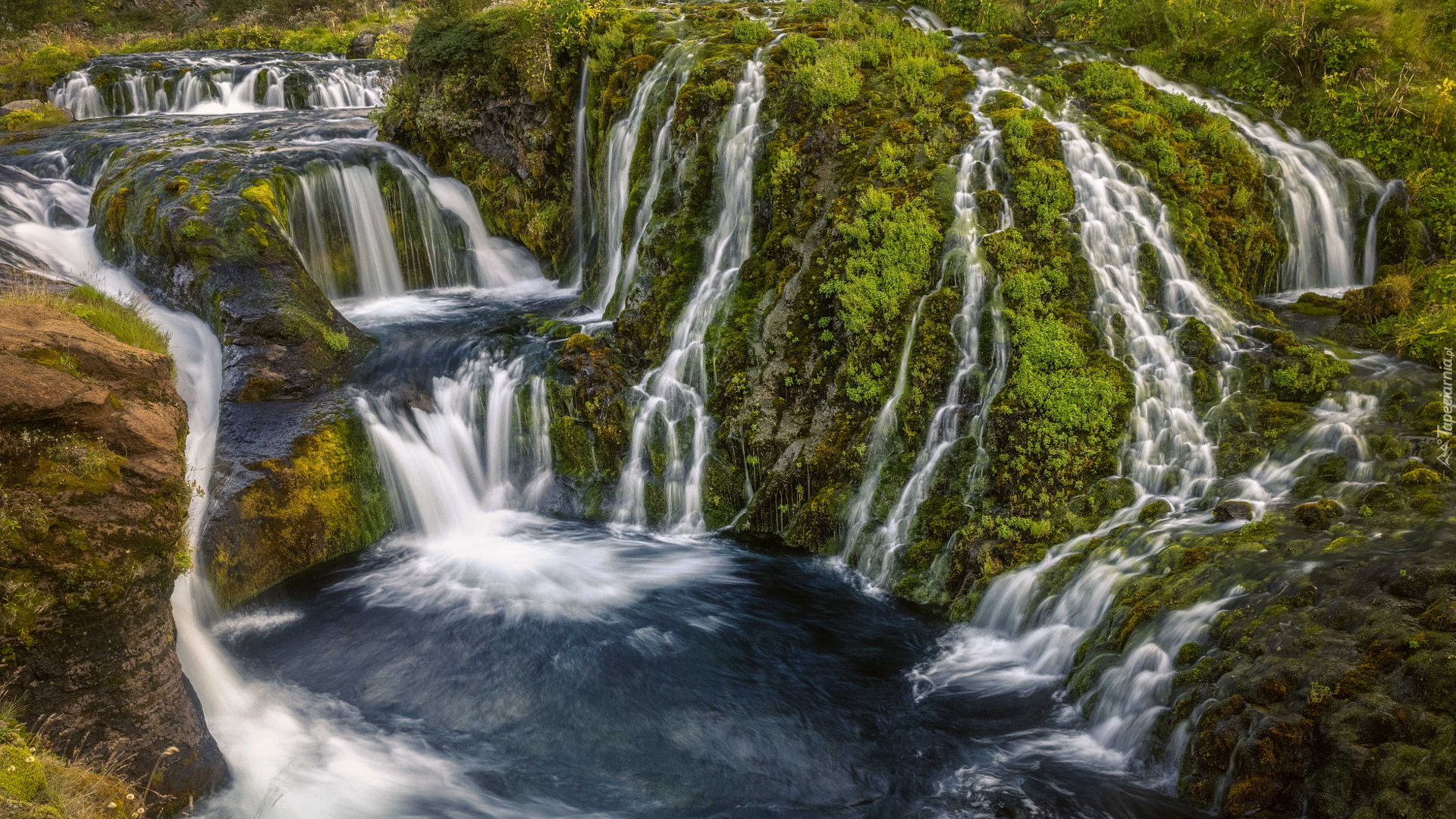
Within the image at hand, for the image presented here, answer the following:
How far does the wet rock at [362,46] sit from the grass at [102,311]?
21.3m

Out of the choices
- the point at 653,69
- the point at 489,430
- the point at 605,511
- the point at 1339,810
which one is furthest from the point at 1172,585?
the point at 653,69

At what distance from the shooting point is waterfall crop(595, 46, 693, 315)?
12180 millimetres

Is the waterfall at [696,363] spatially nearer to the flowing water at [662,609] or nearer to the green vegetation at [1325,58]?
the flowing water at [662,609]

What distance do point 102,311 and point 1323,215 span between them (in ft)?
48.9

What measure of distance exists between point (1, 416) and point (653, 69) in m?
10.4

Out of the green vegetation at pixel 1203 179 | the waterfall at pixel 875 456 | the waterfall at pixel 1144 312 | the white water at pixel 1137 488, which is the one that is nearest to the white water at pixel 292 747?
the waterfall at pixel 875 456

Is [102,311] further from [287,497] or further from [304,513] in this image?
[304,513]

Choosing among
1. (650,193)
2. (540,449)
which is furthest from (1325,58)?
(540,449)

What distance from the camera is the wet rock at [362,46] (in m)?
27.1

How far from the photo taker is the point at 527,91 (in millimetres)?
14656

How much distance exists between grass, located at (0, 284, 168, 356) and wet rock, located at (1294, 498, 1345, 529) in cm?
1023

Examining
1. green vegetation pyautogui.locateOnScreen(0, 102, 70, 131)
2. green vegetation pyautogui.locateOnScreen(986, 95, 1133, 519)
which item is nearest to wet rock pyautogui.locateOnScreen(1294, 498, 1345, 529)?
green vegetation pyautogui.locateOnScreen(986, 95, 1133, 519)

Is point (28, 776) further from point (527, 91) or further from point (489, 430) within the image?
point (527, 91)

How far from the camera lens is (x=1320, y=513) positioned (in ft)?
21.7
